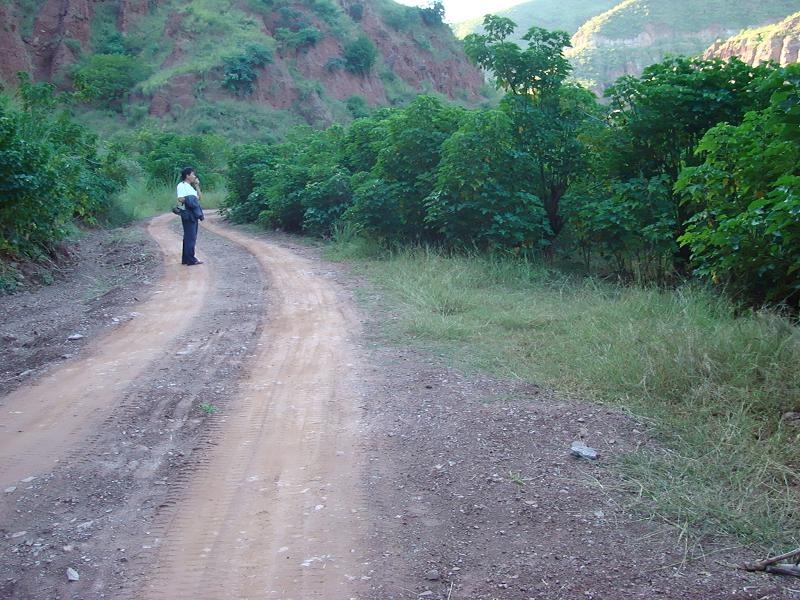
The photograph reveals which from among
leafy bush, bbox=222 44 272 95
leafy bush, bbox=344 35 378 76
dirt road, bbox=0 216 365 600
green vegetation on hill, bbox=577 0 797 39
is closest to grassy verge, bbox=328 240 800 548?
dirt road, bbox=0 216 365 600

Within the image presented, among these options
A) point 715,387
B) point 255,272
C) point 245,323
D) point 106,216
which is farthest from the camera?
point 106,216

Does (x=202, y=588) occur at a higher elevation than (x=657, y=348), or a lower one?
lower

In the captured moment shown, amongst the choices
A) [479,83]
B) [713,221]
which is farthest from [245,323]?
[479,83]

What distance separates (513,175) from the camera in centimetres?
1187

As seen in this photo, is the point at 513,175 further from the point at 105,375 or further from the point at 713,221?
the point at 105,375

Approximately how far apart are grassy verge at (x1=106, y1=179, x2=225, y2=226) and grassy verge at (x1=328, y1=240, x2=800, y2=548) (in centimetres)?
1539

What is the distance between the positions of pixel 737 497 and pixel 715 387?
4.84 feet

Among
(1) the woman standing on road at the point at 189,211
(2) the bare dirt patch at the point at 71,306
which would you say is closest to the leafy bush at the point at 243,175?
(2) the bare dirt patch at the point at 71,306

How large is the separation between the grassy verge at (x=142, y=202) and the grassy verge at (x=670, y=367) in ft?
50.5

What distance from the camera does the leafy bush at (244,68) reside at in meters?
48.5

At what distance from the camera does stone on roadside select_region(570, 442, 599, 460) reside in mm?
4301

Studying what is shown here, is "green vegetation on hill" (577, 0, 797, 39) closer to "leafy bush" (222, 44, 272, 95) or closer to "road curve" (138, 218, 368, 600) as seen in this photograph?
"leafy bush" (222, 44, 272, 95)

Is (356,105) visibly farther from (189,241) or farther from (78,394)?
(78,394)

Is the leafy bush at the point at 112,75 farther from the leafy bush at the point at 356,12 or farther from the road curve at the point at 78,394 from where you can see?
the road curve at the point at 78,394
